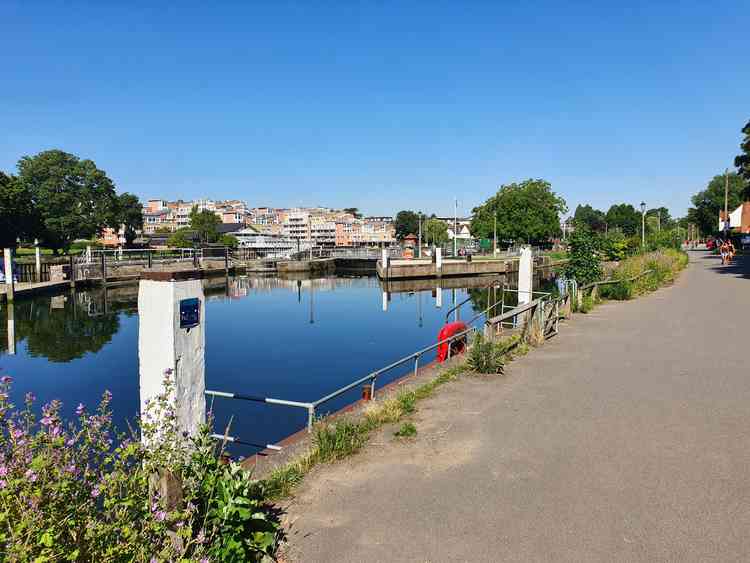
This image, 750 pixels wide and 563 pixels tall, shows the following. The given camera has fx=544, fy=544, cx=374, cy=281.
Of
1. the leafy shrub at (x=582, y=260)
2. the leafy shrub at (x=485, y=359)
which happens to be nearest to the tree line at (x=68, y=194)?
the leafy shrub at (x=582, y=260)

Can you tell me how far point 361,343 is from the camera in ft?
69.9

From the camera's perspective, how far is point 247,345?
21078 mm

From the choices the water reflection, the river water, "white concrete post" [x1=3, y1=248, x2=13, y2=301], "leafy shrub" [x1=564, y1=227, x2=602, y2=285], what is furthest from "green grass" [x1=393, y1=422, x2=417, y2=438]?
"white concrete post" [x1=3, y1=248, x2=13, y2=301]

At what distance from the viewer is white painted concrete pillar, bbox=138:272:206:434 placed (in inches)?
159

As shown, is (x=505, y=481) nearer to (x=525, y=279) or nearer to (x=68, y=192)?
(x=525, y=279)

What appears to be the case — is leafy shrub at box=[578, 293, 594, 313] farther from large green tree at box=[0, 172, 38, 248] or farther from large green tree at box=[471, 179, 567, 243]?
large green tree at box=[471, 179, 567, 243]

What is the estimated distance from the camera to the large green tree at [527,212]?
8006 centimetres

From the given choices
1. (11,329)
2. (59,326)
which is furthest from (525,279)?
(11,329)

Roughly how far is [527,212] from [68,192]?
6549cm

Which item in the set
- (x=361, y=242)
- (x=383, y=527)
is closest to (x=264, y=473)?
(x=383, y=527)

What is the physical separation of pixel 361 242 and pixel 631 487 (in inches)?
7387

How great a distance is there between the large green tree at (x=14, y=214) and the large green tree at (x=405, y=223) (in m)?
129

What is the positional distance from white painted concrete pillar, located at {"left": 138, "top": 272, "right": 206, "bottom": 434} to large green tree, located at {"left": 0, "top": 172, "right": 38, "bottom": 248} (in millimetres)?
57546

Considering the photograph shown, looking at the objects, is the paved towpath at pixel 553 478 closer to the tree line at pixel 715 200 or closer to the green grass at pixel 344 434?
the green grass at pixel 344 434
